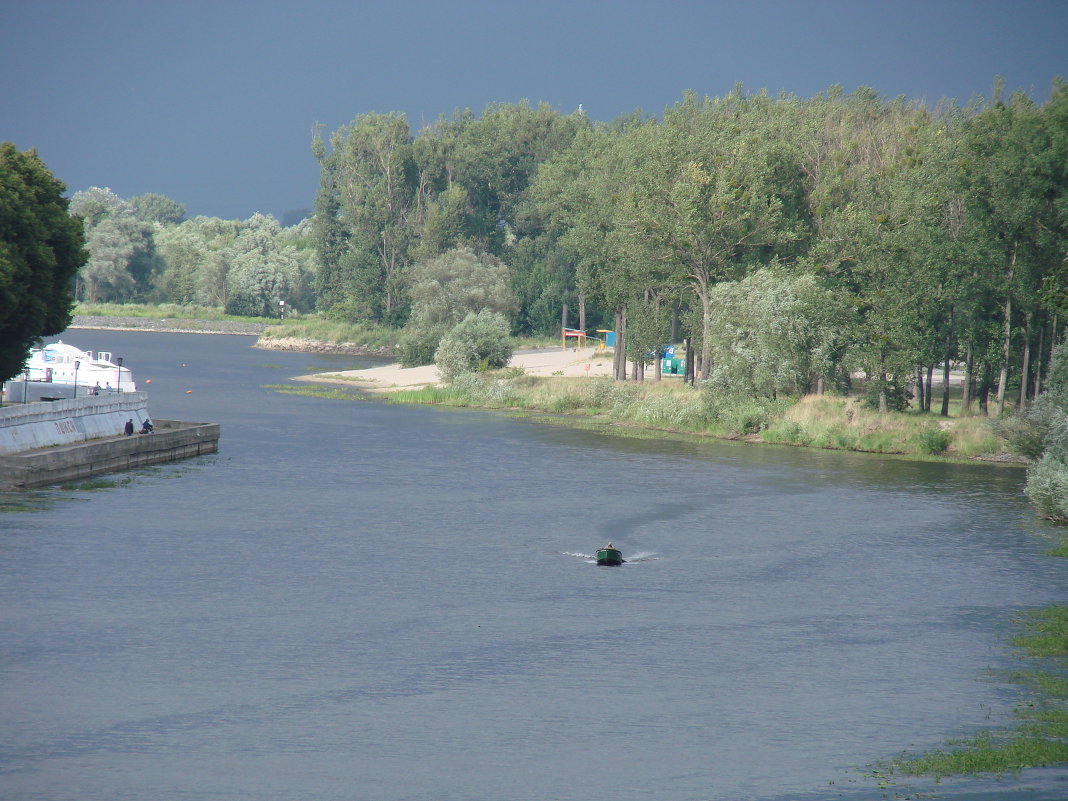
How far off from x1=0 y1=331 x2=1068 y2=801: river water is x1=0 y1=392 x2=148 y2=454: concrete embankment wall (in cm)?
347

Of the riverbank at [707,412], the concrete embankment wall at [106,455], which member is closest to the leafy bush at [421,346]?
the riverbank at [707,412]

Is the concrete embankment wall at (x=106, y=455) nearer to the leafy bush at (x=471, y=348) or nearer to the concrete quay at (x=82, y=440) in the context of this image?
the concrete quay at (x=82, y=440)

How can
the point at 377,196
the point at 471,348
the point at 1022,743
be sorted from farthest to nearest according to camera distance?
1. the point at 377,196
2. the point at 471,348
3. the point at 1022,743

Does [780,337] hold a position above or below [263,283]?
below

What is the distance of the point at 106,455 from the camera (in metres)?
50.9

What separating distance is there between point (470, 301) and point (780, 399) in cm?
5536

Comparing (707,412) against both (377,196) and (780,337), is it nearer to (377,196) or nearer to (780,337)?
(780,337)

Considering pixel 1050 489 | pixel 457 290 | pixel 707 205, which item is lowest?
pixel 1050 489

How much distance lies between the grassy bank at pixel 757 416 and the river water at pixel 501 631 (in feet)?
26.1

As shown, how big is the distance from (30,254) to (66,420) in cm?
682

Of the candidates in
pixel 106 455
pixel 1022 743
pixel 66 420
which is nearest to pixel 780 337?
pixel 106 455

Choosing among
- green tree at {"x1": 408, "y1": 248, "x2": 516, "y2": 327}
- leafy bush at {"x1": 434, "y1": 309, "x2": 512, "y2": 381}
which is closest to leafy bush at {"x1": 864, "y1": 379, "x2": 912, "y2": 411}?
leafy bush at {"x1": 434, "y1": 309, "x2": 512, "y2": 381}

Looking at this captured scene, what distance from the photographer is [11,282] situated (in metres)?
45.6

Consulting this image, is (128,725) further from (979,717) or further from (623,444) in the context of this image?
(623,444)
